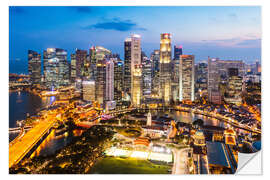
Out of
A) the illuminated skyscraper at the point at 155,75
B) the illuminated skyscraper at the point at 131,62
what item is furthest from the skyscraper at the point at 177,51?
the illuminated skyscraper at the point at 131,62

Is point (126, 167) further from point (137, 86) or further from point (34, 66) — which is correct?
point (137, 86)

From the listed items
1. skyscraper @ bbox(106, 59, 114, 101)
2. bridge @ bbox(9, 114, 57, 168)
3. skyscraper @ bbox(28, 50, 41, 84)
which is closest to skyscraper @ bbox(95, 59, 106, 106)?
skyscraper @ bbox(106, 59, 114, 101)

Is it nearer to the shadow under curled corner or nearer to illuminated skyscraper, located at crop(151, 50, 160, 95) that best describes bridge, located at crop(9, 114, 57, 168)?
the shadow under curled corner

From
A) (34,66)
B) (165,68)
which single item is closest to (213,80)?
(165,68)
